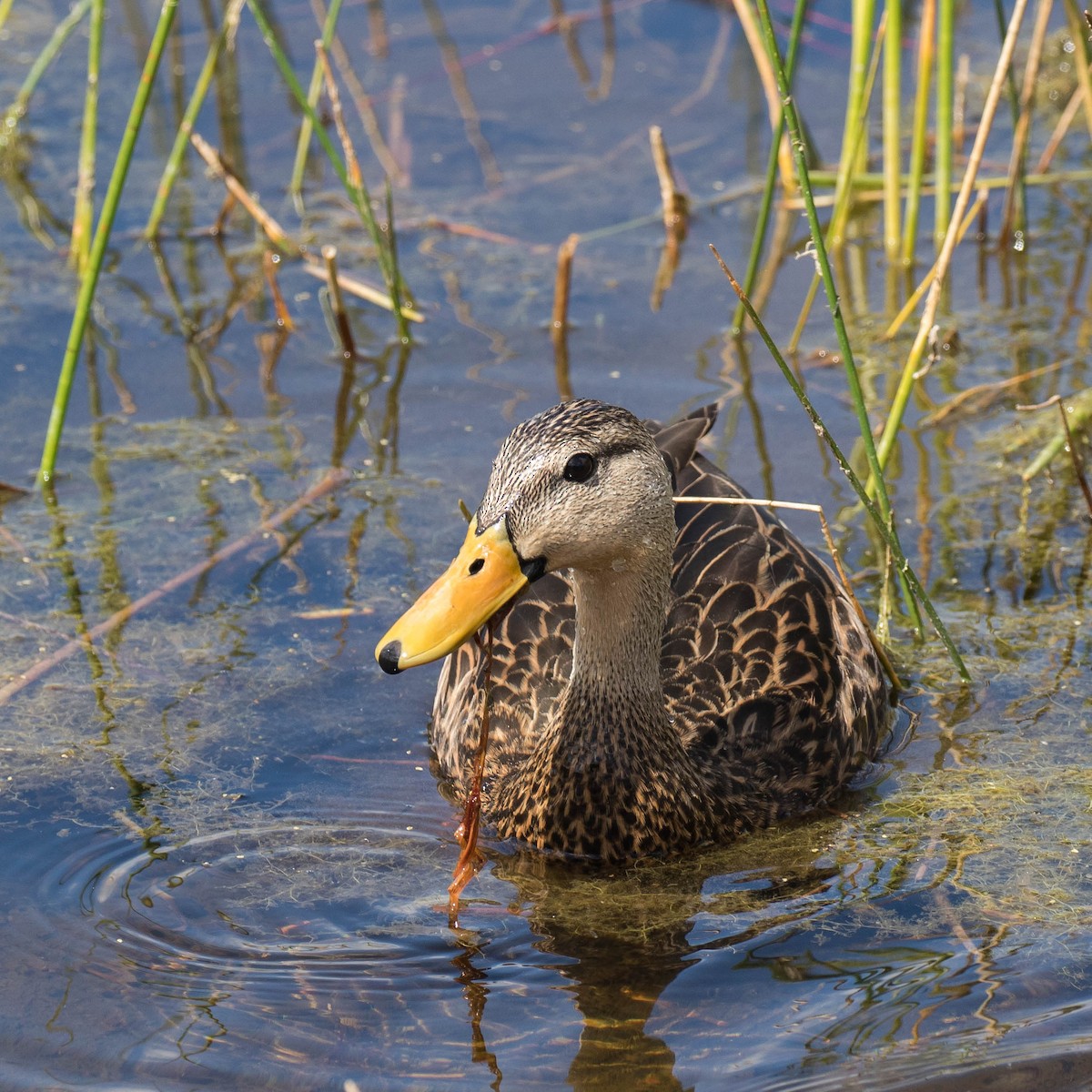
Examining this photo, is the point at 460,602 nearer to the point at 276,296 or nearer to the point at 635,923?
the point at 635,923

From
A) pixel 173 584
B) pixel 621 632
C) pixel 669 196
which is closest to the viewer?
pixel 621 632

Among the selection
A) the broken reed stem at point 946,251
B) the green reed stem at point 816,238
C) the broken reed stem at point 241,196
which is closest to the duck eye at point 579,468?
the green reed stem at point 816,238

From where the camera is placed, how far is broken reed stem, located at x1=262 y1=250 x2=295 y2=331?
306 inches

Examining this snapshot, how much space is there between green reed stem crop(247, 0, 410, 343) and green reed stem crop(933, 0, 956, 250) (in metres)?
2.29

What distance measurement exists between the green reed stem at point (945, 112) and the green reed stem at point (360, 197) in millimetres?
2289

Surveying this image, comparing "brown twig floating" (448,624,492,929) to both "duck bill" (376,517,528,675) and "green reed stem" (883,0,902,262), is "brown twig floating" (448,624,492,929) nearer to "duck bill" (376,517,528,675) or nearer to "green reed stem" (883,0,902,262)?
"duck bill" (376,517,528,675)

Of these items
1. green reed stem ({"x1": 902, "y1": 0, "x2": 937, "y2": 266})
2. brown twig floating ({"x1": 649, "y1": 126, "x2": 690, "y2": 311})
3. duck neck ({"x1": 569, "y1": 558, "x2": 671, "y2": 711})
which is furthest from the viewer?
brown twig floating ({"x1": 649, "y1": 126, "x2": 690, "y2": 311})

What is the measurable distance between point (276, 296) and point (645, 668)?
356 cm

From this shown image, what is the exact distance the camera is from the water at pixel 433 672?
408 centimetres

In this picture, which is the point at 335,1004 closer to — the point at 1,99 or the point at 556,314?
the point at 556,314

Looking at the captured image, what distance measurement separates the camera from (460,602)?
4215 mm

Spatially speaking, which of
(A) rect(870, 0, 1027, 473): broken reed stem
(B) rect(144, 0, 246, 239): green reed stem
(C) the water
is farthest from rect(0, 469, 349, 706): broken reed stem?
(A) rect(870, 0, 1027, 473): broken reed stem

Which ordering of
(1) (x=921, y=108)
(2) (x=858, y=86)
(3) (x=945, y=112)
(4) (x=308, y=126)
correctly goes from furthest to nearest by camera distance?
(4) (x=308, y=126) → (1) (x=921, y=108) → (3) (x=945, y=112) → (2) (x=858, y=86)

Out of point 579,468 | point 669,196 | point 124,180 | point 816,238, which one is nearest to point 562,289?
point 669,196
